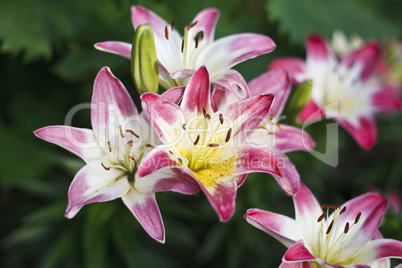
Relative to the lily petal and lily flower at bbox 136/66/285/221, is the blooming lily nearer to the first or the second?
the lily petal

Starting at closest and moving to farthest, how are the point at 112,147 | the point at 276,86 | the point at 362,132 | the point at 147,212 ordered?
the point at 147,212 → the point at 112,147 → the point at 276,86 → the point at 362,132

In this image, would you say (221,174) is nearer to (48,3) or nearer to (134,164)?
(134,164)

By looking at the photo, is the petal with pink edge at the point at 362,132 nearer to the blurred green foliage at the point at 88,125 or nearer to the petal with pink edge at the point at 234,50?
the blurred green foliage at the point at 88,125

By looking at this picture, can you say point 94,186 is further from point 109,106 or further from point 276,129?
point 276,129

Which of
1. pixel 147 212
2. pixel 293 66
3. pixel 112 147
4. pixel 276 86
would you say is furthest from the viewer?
pixel 293 66

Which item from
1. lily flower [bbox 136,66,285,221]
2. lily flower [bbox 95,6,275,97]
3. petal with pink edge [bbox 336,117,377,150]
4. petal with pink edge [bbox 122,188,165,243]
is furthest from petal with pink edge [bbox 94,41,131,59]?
petal with pink edge [bbox 336,117,377,150]

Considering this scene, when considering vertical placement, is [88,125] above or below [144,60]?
below


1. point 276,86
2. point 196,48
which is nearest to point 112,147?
point 196,48
